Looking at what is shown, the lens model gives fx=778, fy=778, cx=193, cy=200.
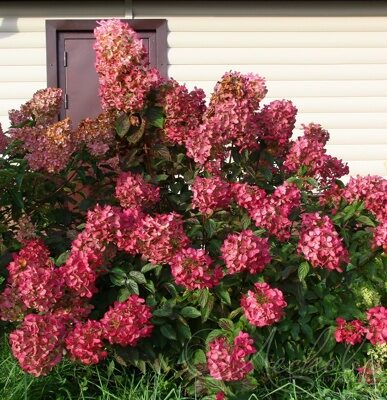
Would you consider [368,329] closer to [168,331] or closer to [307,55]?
[168,331]

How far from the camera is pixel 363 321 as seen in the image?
345 centimetres

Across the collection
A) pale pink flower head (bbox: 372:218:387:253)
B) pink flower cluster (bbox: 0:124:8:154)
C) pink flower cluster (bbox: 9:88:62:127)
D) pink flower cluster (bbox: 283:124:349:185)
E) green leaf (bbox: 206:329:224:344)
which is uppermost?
pink flower cluster (bbox: 9:88:62:127)

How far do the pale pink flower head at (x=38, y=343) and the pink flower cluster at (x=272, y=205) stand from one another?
0.93 m

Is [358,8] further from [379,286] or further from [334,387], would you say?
[334,387]

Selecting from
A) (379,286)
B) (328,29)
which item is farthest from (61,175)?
(328,29)

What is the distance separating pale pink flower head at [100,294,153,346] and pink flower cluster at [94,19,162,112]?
3.15 ft

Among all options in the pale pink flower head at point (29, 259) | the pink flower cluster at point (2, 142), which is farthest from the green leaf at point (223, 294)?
the pink flower cluster at point (2, 142)

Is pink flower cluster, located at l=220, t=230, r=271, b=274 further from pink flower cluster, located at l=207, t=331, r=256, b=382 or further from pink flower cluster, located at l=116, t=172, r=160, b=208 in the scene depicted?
pink flower cluster, located at l=116, t=172, r=160, b=208

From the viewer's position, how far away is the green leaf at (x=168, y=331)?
3246 millimetres

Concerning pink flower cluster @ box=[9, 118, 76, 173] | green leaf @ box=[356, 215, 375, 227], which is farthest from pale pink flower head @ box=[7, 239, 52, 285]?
green leaf @ box=[356, 215, 375, 227]

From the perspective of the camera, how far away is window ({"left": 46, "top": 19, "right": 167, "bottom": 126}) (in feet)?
23.7

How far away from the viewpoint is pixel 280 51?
7.39m

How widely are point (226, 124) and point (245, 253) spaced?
0.70 m

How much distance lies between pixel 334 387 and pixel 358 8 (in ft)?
16.2
